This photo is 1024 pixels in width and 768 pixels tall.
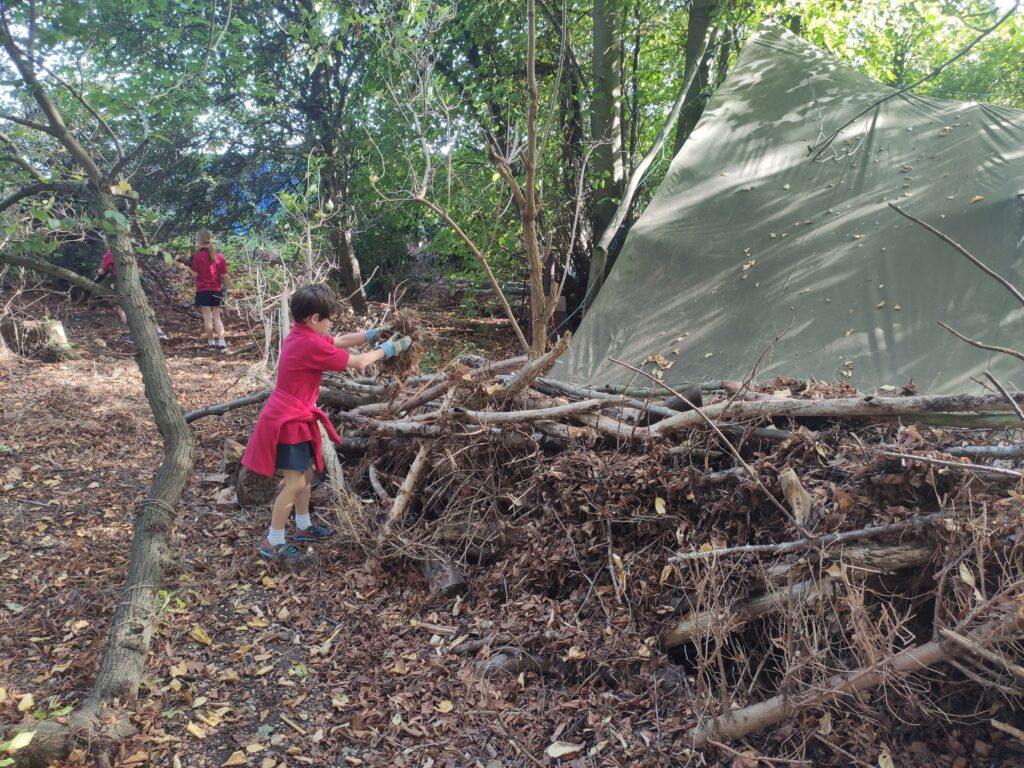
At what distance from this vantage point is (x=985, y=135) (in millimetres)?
5074

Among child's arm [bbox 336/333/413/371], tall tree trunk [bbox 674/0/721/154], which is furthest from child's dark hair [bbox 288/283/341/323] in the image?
tall tree trunk [bbox 674/0/721/154]

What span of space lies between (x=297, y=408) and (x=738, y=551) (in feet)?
7.66

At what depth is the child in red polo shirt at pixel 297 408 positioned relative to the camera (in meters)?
3.56

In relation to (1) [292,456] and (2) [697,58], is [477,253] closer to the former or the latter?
(1) [292,456]

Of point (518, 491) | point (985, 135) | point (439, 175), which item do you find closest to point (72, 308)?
point (439, 175)

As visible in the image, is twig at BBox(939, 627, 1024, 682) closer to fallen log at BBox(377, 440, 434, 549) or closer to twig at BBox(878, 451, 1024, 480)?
twig at BBox(878, 451, 1024, 480)

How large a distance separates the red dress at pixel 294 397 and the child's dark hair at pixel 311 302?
9 centimetres

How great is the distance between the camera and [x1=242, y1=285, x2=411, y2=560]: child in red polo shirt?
140 inches

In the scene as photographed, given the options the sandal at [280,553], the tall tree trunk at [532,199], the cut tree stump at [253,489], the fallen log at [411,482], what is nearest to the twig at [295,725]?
the sandal at [280,553]

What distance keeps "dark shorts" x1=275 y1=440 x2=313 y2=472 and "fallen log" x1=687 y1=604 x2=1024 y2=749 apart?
7.67 feet

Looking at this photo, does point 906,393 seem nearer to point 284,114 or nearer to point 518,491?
point 518,491

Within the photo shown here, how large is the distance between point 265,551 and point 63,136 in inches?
90.6

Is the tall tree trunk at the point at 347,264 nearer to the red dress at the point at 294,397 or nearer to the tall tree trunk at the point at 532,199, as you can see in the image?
the tall tree trunk at the point at 532,199

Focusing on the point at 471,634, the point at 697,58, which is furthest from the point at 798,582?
the point at 697,58
